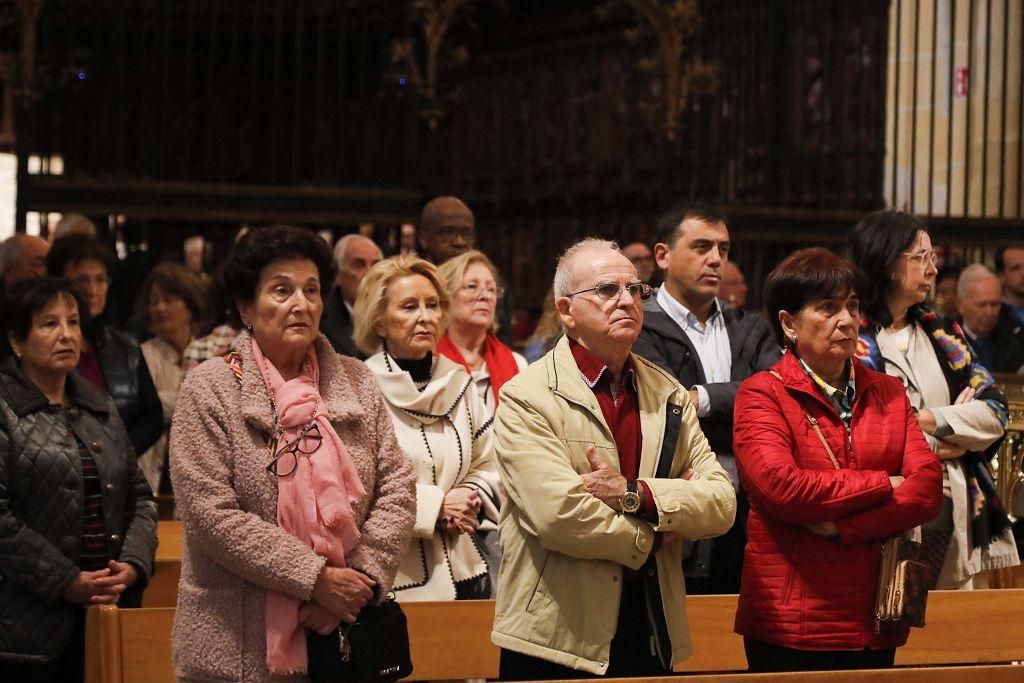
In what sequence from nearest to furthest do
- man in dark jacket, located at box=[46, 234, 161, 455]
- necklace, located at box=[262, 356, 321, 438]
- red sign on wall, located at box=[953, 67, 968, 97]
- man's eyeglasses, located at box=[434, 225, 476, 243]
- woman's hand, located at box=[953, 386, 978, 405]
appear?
necklace, located at box=[262, 356, 321, 438] < woman's hand, located at box=[953, 386, 978, 405] < man in dark jacket, located at box=[46, 234, 161, 455] < man's eyeglasses, located at box=[434, 225, 476, 243] < red sign on wall, located at box=[953, 67, 968, 97]

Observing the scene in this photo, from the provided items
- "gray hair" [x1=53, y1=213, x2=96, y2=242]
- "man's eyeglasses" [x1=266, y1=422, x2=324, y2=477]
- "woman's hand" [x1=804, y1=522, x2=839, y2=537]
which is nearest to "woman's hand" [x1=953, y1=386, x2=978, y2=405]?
"woman's hand" [x1=804, y1=522, x2=839, y2=537]

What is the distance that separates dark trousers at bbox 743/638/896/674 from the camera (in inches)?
143

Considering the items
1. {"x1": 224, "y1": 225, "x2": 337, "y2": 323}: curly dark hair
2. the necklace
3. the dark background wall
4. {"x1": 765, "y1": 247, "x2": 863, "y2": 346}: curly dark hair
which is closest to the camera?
the necklace

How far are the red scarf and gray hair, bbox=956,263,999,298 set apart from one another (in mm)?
2878

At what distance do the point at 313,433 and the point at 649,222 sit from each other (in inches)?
242

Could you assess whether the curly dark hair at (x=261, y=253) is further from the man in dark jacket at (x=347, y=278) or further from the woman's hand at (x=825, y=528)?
the man in dark jacket at (x=347, y=278)

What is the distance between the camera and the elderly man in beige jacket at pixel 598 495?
3.33 metres

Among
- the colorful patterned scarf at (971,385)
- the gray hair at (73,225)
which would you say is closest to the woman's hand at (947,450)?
the colorful patterned scarf at (971,385)

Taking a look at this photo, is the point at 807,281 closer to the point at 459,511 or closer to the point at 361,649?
the point at 459,511

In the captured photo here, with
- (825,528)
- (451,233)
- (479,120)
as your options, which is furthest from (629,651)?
(479,120)

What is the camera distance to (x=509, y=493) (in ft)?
11.4

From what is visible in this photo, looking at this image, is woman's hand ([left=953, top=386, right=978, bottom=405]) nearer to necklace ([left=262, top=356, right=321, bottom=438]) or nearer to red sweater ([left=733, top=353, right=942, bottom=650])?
red sweater ([left=733, top=353, right=942, bottom=650])

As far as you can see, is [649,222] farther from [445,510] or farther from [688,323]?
[445,510]

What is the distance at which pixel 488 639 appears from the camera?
158 inches
